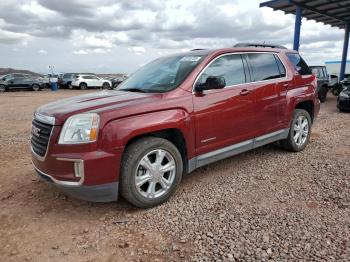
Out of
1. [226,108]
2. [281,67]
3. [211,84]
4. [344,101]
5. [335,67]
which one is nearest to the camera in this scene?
[211,84]

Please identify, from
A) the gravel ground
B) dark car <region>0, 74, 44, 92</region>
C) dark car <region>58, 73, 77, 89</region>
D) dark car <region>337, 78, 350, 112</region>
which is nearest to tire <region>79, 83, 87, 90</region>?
dark car <region>58, 73, 77, 89</region>

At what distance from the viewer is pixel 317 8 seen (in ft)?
57.2

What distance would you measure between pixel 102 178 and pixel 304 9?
55.9 ft

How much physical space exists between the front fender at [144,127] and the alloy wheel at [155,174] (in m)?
0.29

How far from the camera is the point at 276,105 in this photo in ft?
16.9

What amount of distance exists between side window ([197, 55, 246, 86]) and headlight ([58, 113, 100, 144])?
1.52 m

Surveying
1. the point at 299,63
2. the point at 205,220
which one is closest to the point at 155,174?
the point at 205,220

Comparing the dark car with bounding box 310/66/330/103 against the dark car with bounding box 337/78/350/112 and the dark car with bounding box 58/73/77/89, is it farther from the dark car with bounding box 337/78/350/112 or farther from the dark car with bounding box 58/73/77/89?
the dark car with bounding box 58/73/77/89

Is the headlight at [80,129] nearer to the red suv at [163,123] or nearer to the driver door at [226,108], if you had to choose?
the red suv at [163,123]

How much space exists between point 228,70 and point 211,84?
2.30 feet

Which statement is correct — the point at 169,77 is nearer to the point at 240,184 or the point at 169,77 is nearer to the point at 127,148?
the point at 127,148

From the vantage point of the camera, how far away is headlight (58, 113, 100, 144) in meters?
3.27

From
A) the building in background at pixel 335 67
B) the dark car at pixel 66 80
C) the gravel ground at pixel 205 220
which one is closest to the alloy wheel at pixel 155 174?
the gravel ground at pixel 205 220

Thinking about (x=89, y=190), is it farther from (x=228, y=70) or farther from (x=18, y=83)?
(x=18, y=83)
